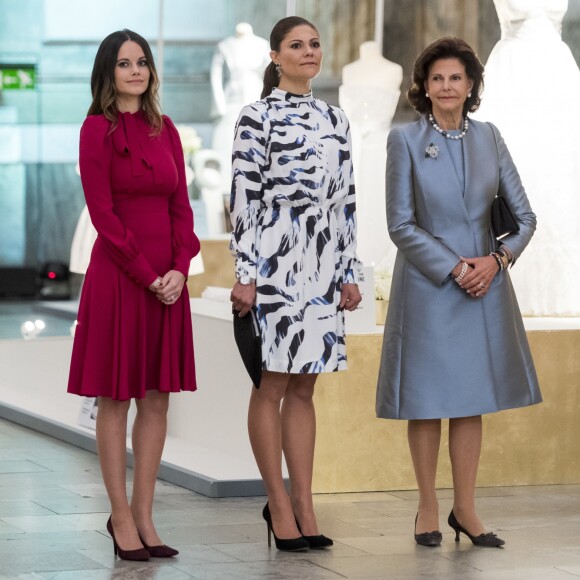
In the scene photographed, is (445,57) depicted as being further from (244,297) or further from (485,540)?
(485,540)

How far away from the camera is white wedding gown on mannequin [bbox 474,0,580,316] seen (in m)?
6.37

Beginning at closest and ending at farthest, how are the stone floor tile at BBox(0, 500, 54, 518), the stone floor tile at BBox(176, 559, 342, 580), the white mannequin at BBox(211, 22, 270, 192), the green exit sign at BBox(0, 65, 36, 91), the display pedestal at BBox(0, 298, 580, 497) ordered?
the stone floor tile at BBox(176, 559, 342, 580), the stone floor tile at BBox(0, 500, 54, 518), the display pedestal at BBox(0, 298, 580, 497), the white mannequin at BBox(211, 22, 270, 192), the green exit sign at BBox(0, 65, 36, 91)

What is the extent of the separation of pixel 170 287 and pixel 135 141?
405mm

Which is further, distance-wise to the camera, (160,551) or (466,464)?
(466,464)

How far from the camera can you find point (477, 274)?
13.1 ft

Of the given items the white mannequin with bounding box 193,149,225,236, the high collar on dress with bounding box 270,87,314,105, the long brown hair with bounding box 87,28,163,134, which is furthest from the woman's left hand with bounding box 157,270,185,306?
the white mannequin with bounding box 193,149,225,236

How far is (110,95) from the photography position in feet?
12.5

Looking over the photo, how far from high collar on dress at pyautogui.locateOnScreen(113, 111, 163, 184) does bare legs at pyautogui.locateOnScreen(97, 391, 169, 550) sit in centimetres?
61

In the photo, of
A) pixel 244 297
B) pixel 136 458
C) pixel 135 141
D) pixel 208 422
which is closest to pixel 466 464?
pixel 244 297

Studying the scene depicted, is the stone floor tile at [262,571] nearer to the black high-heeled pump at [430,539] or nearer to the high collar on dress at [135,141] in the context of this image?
the black high-heeled pump at [430,539]

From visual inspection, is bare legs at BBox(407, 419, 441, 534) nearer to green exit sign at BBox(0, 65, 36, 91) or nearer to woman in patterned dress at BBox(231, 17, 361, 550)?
woman in patterned dress at BBox(231, 17, 361, 550)

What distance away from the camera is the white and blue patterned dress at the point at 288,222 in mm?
3844

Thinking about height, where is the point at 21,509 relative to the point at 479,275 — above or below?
below

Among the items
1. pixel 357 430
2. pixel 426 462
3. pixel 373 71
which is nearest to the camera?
pixel 426 462
